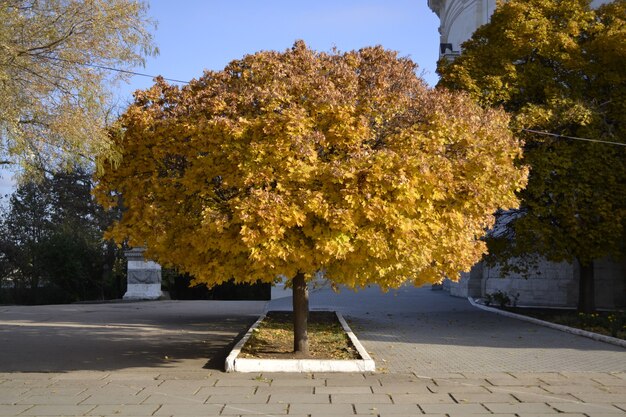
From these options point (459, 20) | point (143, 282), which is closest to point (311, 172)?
point (143, 282)

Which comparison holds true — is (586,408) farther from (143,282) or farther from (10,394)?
(143,282)

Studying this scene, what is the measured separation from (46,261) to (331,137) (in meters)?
25.4

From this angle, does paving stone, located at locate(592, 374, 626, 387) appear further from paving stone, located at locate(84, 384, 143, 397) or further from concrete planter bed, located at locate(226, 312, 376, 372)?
paving stone, located at locate(84, 384, 143, 397)

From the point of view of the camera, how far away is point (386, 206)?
8875mm

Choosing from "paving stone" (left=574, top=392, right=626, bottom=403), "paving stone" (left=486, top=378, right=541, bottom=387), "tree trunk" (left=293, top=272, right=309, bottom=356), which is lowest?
"paving stone" (left=486, top=378, right=541, bottom=387)

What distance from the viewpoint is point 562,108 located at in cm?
1720

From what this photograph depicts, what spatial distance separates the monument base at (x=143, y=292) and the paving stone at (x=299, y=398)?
2151 centimetres

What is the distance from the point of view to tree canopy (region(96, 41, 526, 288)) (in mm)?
9008

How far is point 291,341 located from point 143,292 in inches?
667

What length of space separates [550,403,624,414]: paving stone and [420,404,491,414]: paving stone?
2.89 feet

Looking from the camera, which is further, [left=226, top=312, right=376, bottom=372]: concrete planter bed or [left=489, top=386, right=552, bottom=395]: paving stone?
[left=226, top=312, right=376, bottom=372]: concrete planter bed

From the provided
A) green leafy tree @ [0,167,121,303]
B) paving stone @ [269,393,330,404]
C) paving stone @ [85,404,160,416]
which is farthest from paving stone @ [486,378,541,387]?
green leafy tree @ [0,167,121,303]

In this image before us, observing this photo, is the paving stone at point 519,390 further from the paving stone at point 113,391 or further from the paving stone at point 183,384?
the paving stone at point 113,391

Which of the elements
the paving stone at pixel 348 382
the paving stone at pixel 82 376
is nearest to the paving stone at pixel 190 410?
the paving stone at pixel 348 382
